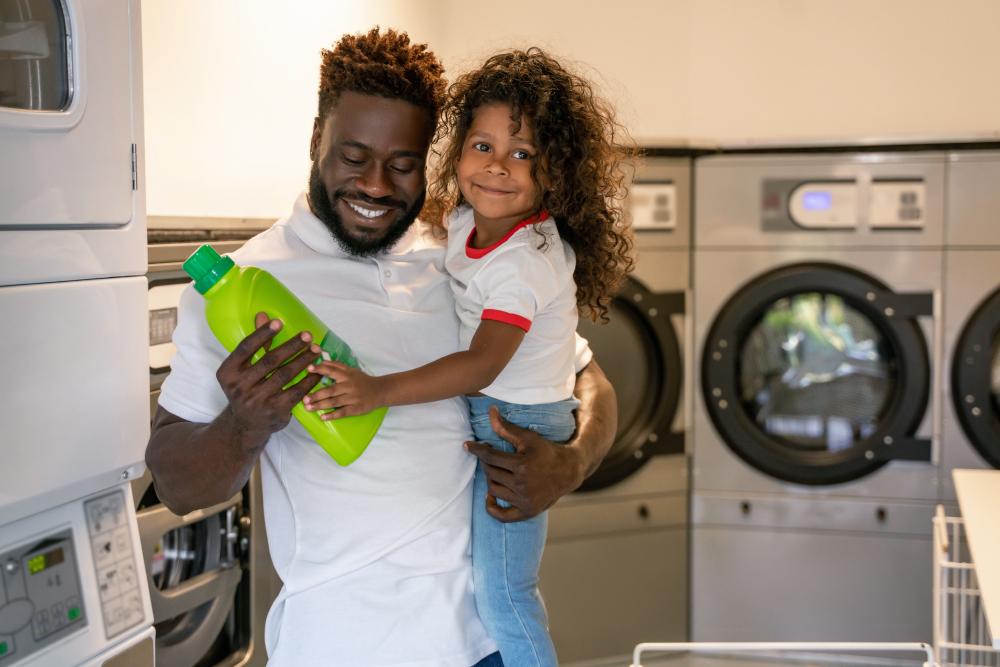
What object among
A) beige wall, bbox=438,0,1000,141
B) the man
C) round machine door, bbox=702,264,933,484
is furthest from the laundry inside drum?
the man

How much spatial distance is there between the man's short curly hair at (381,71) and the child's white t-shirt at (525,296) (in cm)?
21

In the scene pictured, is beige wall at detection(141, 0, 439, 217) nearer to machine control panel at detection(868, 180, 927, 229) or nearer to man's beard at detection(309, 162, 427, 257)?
man's beard at detection(309, 162, 427, 257)

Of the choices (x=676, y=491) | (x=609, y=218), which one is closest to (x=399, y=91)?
(x=609, y=218)

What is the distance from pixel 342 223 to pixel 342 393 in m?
0.30

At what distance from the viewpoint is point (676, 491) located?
3.84m

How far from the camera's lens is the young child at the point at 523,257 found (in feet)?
5.01

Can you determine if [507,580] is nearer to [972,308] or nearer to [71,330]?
[71,330]

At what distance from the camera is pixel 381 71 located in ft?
5.04

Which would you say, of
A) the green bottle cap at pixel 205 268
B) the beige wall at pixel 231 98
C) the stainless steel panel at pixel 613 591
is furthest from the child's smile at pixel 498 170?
the stainless steel panel at pixel 613 591

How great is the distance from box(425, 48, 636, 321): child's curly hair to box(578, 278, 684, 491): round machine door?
1.89m

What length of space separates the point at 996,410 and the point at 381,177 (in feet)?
9.38

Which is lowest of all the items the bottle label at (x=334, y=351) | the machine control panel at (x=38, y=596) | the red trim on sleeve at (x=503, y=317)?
the machine control panel at (x=38, y=596)

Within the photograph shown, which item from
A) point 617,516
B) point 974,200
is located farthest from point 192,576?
point 974,200

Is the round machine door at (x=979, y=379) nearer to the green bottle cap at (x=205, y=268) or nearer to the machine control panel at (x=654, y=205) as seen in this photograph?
the machine control panel at (x=654, y=205)
